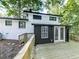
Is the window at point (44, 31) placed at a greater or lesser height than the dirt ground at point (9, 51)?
greater

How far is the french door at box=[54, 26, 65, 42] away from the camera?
19.9m

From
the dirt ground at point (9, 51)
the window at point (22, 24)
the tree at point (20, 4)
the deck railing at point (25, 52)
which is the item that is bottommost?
the dirt ground at point (9, 51)

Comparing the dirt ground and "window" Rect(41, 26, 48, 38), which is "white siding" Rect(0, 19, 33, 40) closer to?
"window" Rect(41, 26, 48, 38)

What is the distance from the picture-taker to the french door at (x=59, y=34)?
1994 cm

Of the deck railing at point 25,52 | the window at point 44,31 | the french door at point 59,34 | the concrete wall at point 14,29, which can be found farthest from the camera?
the concrete wall at point 14,29

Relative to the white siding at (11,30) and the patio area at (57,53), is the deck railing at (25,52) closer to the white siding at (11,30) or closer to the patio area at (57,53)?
the patio area at (57,53)

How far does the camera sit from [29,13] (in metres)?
19.1

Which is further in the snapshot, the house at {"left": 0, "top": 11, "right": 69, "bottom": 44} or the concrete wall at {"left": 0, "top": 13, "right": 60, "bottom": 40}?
the concrete wall at {"left": 0, "top": 13, "right": 60, "bottom": 40}

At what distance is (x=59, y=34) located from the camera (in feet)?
66.2

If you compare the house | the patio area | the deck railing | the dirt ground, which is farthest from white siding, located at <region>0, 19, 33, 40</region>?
the deck railing

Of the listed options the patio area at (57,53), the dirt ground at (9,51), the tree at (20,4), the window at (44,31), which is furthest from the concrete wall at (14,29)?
the patio area at (57,53)

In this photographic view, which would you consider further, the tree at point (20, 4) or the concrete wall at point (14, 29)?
the concrete wall at point (14, 29)

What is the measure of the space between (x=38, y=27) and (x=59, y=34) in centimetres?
316

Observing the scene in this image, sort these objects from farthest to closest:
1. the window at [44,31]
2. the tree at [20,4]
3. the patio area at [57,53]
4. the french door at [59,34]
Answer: the french door at [59,34]
the window at [44,31]
the tree at [20,4]
the patio area at [57,53]
